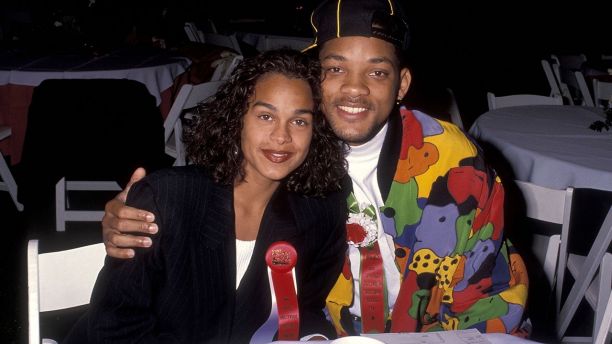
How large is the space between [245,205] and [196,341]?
0.43 metres

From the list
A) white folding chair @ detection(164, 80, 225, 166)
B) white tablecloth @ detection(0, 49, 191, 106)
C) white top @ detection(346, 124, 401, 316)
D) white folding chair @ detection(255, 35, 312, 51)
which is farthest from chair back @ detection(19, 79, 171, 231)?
white folding chair @ detection(255, 35, 312, 51)

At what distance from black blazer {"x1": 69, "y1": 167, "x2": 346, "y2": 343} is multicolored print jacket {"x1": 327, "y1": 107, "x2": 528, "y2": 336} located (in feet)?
1.07

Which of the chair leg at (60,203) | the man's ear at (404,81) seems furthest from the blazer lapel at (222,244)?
the chair leg at (60,203)

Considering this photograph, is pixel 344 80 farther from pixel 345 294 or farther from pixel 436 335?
pixel 436 335

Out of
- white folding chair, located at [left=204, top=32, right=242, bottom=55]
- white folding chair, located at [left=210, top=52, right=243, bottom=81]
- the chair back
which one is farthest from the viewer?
white folding chair, located at [left=204, top=32, right=242, bottom=55]

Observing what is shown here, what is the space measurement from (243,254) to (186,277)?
0.20m

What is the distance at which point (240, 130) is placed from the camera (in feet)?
5.87

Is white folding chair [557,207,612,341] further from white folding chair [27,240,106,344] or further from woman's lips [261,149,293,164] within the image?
white folding chair [27,240,106,344]

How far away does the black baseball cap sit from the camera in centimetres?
182

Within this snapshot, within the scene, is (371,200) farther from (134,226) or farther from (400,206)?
(134,226)

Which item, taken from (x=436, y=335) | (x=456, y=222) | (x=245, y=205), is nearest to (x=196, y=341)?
(x=245, y=205)

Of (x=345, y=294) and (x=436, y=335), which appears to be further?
(x=345, y=294)

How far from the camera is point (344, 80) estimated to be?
6.09ft

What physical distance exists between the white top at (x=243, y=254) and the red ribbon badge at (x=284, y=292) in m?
0.08
